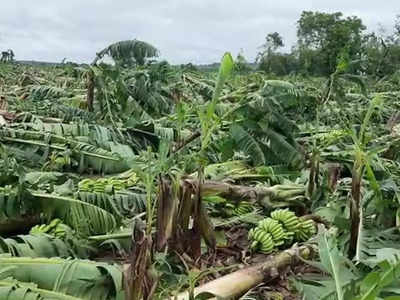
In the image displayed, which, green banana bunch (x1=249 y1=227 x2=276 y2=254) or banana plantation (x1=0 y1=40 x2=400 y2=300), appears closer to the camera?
banana plantation (x1=0 y1=40 x2=400 y2=300)

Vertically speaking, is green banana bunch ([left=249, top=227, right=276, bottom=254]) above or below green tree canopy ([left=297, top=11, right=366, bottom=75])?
below

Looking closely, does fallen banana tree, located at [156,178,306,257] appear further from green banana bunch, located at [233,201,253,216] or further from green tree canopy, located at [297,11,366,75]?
green tree canopy, located at [297,11,366,75]

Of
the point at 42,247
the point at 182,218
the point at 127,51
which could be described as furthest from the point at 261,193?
the point at 127,51

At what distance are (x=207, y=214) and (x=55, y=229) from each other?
0.85 metres

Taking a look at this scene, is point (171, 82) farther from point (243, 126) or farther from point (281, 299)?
point (281, 299)

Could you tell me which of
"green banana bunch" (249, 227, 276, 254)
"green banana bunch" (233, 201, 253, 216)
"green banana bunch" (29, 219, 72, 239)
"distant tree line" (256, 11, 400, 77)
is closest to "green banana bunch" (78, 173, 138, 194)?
"green banana bunch" (29, 219, 72, 239)

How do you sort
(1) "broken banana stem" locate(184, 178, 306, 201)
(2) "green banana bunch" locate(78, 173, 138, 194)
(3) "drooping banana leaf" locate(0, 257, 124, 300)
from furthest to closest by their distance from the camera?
(2) "green banana bunch" locate(78, 173, 138, 194) → (1) "broken banana stem" locate(184, 178, 306, 201) → (3) "drooping banana leaf" locate(0, 257, 124, 300)

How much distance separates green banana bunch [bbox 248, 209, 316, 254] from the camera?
10.7 ft

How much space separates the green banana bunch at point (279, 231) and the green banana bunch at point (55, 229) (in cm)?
107

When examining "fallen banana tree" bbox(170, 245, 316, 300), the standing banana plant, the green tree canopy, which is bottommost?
"fallen banana tree" bbox(170, 245, 316, 300)

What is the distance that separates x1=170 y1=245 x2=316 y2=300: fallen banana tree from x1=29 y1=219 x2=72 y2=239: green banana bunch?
0.85m

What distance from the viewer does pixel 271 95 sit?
454cm

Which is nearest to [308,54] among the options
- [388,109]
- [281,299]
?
[388,109]

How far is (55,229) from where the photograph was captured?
3.04 meters
